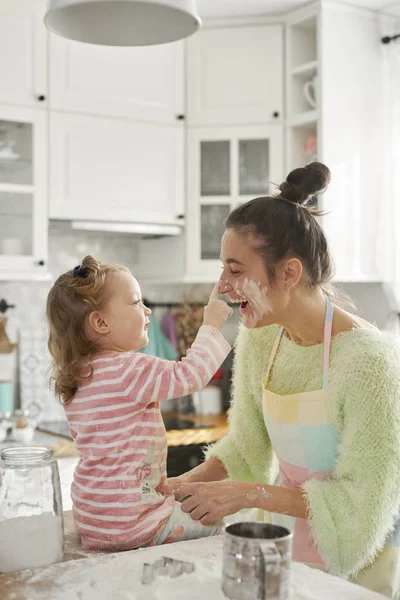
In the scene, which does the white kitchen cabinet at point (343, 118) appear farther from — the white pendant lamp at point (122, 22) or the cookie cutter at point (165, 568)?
the cookie cutter at point (165, 568)

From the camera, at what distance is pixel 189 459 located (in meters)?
3.13

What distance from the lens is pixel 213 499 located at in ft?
4.36

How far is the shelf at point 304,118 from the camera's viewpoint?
324cm

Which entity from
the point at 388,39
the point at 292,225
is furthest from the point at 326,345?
the point at 388,39

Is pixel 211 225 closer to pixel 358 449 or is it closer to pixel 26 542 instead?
pixel 358 449

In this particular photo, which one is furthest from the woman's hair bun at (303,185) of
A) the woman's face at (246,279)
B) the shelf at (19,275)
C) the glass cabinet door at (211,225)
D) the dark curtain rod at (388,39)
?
the dark curtain rod at (388,39)

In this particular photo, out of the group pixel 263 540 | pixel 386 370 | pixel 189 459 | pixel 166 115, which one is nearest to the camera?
pixel 263 540

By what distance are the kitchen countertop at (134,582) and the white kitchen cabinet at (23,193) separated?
198 centimetres

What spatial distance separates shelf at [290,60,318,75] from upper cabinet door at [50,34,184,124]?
480 millimetres

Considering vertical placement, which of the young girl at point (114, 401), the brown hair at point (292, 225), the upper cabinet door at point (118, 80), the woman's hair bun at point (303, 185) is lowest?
the young girl at point (114, 401)

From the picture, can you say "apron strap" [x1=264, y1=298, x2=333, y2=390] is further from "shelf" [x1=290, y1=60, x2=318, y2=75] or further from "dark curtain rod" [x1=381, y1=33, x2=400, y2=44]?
"dark curtain rod" [x1=381, y1=33, x2=400, y2=44]

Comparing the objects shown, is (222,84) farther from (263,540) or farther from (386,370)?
(263,540)

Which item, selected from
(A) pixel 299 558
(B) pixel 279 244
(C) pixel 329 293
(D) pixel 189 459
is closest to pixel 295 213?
(B) pixel 279 244

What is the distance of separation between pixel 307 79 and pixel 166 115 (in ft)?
2.05
